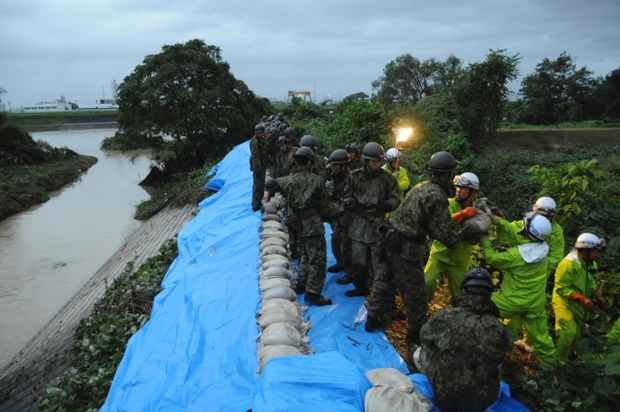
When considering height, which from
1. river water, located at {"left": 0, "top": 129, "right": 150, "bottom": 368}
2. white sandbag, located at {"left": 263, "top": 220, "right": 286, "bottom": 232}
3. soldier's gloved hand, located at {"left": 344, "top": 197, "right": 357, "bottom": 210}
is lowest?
river water, located at {"left": 0, "top": 129, "right": 150, "bottom": 368}

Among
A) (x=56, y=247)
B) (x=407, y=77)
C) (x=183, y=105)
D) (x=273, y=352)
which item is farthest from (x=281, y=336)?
(x=407, y=77)

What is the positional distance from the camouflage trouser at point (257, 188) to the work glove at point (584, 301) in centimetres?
528

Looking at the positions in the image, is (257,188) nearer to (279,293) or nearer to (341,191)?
(341,191)

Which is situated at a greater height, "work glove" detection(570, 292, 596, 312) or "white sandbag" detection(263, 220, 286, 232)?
"work glove" detection(570, 292, 596, 312)

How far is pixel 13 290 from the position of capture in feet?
36.8

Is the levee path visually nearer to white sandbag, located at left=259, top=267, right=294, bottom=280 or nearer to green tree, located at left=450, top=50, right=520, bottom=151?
white sandbag, located at left=259, top=267, right=294, bottom=280

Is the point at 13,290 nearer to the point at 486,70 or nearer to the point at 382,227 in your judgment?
the point at 382,227

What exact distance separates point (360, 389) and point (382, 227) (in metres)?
1.78

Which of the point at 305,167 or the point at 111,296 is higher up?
the point at 305,167

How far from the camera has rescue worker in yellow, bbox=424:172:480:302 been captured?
4.02 meters

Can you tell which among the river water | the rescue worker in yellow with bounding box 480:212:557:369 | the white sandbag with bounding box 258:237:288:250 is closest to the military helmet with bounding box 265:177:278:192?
the white sandbag with bounding box 258:237:288:250

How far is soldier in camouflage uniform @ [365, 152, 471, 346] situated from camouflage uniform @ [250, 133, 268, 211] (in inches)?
158

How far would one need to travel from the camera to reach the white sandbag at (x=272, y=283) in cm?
512

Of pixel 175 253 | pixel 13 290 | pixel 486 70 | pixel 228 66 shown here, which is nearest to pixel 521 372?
pixel 175 253
